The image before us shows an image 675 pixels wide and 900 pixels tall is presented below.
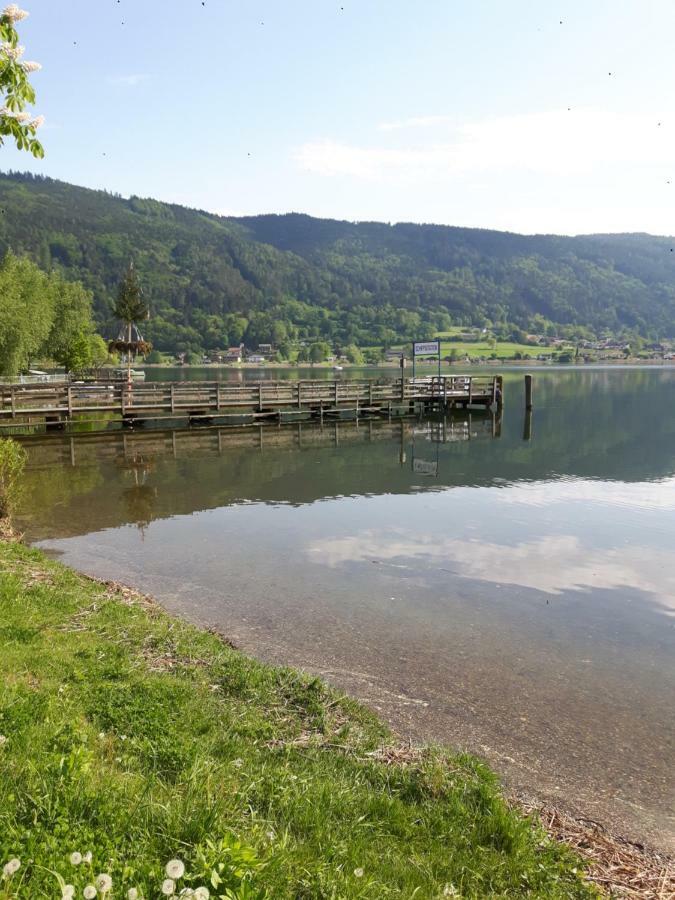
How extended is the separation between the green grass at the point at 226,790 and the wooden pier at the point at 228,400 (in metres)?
27.7

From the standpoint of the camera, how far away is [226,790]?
13.7 feet

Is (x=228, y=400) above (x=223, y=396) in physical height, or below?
below

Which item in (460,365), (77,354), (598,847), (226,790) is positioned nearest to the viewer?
(226,790)

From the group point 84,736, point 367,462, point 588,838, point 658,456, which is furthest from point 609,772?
point 658,456

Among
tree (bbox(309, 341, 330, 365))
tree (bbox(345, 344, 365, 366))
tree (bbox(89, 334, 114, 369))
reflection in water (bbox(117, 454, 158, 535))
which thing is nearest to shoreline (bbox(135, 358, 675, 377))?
tree (bbox(309, 341, 330, 365))

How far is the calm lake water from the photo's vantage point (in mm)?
6926

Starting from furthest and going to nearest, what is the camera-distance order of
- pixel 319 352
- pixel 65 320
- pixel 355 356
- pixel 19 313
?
pixel 319 352
pixel 355 356
pixel 65 320
pixel 19 313

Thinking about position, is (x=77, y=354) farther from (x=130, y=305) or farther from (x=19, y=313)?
(x=130, y=305)

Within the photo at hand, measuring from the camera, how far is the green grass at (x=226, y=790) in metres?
3.14

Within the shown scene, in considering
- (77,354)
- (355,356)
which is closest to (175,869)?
(77,354)

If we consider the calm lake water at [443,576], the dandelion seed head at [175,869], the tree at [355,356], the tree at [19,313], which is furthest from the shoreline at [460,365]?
the dandelion seed head at [175,869]

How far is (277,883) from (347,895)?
36cm

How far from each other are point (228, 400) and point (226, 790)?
35531 millimetres

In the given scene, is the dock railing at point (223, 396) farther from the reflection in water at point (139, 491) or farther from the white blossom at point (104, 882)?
the white blossom at point (104, 882)
